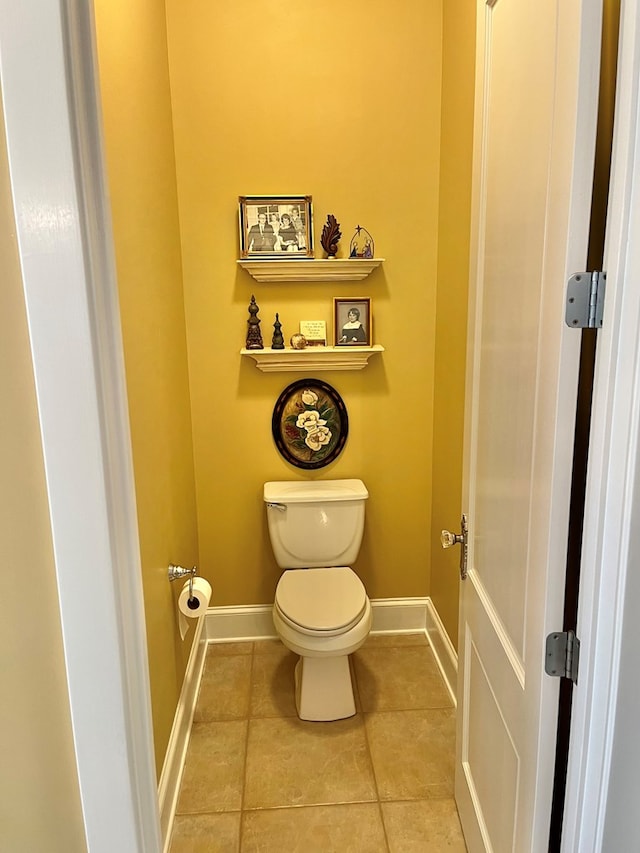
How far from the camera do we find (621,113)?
0.82 m

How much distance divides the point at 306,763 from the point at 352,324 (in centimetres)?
161

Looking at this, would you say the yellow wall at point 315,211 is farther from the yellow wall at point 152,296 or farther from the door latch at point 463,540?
the door latch at point 463,540

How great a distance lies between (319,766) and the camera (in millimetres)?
2070

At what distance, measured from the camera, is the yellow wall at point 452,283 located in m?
2.11

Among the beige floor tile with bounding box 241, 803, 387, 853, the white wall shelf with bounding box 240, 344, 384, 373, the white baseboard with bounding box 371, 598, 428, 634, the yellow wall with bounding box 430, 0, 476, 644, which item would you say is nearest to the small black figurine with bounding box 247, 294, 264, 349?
the white wall shelf with bounding box 240, 344, 384, 373

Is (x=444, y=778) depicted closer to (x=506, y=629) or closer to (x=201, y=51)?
(x=506, y=629)

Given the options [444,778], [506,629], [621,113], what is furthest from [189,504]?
[621,113]

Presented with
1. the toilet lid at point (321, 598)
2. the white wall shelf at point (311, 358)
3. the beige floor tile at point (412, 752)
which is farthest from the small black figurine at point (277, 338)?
the beige floor tile at point (412, 752)

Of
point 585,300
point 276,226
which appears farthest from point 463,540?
point 276,226

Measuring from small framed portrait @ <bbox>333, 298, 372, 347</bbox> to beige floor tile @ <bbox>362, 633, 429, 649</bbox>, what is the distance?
4.32ft

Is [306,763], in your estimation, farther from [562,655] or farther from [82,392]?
[82,392]

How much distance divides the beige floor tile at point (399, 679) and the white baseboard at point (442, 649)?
0.03m

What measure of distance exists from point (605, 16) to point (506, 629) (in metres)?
1.10

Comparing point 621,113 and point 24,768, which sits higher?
point 621,113
